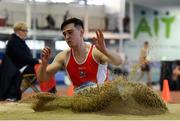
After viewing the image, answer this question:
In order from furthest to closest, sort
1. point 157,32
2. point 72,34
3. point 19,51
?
point 157,32 → point 19,51 → point 72,34

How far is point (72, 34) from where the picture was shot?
370 centimetres

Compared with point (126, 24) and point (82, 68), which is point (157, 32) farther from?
point (82, 68)

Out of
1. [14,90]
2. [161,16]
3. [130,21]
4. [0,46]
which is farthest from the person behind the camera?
[161,16]

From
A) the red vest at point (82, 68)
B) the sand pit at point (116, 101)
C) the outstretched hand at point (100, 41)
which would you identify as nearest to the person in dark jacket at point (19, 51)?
the red vest at point (82, 68)

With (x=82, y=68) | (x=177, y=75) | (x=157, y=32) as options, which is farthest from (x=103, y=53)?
(x=157, y=32)

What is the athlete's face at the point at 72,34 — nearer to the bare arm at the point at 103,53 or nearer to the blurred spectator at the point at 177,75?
the bare arm at the point at 103,53

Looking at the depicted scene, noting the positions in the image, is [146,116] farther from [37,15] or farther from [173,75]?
[37,15]

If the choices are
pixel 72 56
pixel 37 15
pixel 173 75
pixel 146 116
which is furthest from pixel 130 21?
pixel 146 116

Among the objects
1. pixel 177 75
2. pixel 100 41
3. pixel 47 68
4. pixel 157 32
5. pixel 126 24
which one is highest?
pixel 100 41

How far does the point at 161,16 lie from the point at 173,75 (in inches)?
643

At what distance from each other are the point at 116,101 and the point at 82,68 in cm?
176

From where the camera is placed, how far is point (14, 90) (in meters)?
7.64

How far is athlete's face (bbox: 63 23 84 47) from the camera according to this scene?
3604mm

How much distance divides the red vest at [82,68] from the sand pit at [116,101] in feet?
5.28
